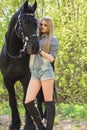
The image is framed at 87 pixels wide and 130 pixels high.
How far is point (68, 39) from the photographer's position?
12594 mm

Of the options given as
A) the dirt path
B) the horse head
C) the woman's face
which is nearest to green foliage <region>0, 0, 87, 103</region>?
the dirt path

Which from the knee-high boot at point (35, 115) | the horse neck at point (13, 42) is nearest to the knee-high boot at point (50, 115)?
the knee-high boot at point (35, 115)

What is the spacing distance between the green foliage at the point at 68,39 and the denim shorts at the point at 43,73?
6306 millimetres

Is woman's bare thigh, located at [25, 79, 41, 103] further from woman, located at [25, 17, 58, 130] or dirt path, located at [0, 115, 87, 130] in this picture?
dirt path, located at [0, 115, 87, 130]

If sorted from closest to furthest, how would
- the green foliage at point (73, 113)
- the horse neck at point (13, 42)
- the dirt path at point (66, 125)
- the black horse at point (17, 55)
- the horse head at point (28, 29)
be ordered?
the horse head at point (28, 29) < the black horse at point (17, 55) < the horse neck at point (13, 42) < the dirt path at point (66, 125) < the green foliage at point (73, 113)

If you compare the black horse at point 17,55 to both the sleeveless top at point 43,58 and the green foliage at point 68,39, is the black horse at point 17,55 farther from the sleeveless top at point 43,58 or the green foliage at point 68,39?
the green foliage at point 68,39

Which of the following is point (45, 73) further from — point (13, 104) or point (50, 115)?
point (13, 104)

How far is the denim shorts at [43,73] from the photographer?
5.95m

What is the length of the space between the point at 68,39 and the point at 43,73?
674 centimetres

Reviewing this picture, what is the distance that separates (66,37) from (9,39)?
5842 mm

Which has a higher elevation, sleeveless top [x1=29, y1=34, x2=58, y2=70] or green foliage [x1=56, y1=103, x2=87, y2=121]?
sleeveless top [x1=29, y1=34, x2=58, y2=70]

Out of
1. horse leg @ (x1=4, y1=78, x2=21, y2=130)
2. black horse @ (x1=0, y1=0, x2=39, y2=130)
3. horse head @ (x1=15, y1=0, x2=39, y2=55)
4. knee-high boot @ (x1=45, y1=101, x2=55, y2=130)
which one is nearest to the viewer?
horse head @ (x1=15, y1=0, x2=39, y2=55)

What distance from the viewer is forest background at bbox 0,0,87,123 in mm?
12477

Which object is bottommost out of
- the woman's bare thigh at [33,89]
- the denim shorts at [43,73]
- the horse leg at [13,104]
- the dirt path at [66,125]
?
the dirt path at [66,125]
